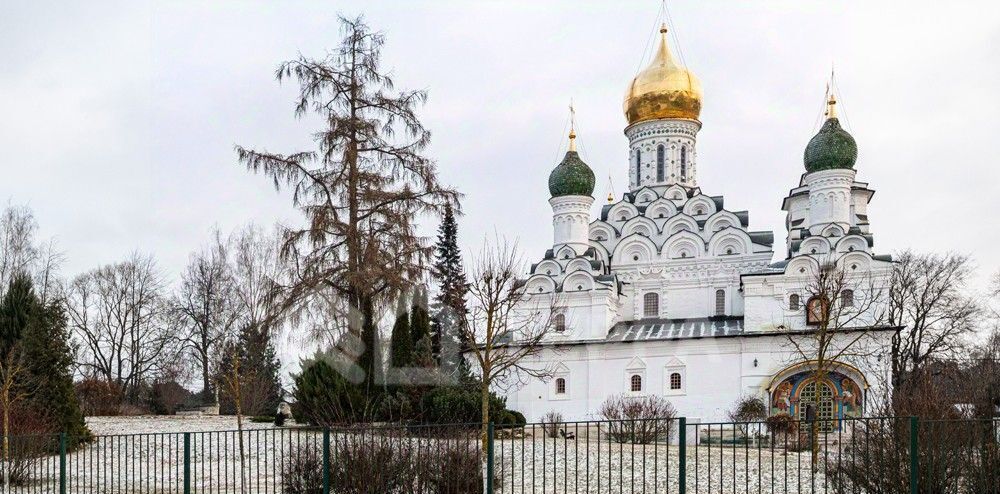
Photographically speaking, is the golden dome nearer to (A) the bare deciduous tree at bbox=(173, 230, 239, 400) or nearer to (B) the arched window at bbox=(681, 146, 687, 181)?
(B) the arched window at bbox=(681, 146, 687, 181)

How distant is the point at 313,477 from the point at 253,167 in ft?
37.0

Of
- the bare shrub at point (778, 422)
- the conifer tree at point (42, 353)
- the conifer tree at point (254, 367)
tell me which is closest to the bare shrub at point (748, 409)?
the conifer tree at point (254, 367)

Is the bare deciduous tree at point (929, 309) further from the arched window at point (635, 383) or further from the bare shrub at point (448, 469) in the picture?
the bare shrub at point (448, 469)

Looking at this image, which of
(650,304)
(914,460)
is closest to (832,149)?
(650,304)

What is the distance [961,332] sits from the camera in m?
29.3

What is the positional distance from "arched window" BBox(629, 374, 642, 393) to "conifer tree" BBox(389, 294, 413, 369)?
390 inches

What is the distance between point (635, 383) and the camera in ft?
91.6

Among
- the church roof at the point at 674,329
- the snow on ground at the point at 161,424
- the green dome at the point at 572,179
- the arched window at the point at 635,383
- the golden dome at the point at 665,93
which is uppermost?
the golden dome at the point at 665,93

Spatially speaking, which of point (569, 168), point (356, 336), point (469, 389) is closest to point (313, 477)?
point (356, 336)

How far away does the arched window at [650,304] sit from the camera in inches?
1222

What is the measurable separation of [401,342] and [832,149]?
17.0 metres

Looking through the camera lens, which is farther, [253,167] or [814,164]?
[814,164]

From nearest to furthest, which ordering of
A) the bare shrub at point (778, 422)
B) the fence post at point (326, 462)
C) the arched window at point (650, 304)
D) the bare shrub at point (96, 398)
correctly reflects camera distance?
the bare shrub at point (778, 422)
the fence post at point (326, 462)
the bare shrub at point (96, 398)
the arched window at point (650, 304)

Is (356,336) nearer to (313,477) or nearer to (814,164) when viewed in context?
(313,477)
